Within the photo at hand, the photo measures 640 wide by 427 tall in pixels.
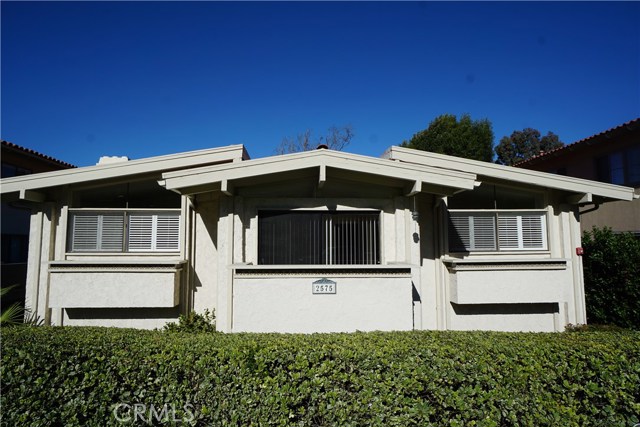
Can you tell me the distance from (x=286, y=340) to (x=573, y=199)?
7.53 m

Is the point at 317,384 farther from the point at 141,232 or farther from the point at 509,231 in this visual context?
the point at 509,231

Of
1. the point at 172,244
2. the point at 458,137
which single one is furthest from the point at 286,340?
the point at 458,137

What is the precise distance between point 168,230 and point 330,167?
12.2 feet

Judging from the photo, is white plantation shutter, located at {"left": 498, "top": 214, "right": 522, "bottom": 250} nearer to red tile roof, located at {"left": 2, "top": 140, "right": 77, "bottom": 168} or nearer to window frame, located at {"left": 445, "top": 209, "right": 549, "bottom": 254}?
window frame, located at {"left": 445, "top": 209, "right": 549, "bottom": 254}

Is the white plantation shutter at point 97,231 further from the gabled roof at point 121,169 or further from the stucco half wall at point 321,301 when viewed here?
the stucco half wall at point 321,301

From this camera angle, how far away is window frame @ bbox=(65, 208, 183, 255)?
7992mm

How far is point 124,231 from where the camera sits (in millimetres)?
8062

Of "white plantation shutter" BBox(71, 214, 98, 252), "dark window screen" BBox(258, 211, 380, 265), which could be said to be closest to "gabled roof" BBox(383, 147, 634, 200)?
"dark window screen" BBox(258, 211, 380, 265)

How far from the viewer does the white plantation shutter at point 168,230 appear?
809 centimetres

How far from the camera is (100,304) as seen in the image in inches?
292

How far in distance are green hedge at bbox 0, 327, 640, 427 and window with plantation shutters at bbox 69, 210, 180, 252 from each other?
154 inches

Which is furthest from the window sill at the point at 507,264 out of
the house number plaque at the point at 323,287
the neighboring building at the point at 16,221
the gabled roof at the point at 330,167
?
the neighboring building at the point at 16,221

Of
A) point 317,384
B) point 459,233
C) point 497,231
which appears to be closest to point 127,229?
point 317,384

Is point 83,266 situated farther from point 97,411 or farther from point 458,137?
point 458,137
